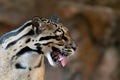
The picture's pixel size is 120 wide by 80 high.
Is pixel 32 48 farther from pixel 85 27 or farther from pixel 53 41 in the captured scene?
pixel 85 27

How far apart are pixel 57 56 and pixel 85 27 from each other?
8.12 ft

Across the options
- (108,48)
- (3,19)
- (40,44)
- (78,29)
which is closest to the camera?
(40,44)

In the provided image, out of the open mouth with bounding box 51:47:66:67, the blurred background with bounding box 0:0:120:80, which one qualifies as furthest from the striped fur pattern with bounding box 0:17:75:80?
the blurred background with bounding box 0:0:120:80

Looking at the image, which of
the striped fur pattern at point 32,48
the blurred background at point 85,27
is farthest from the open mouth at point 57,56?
the blurred background at point 85,27

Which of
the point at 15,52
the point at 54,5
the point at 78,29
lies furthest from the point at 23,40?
the point at 78,29

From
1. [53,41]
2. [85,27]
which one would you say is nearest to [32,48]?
[53,41]

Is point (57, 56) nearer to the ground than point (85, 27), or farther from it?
nearer to the ground

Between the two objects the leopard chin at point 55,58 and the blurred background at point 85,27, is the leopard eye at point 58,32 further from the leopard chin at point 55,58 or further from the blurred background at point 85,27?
the blurred background at point 85,27

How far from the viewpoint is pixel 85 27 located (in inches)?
135

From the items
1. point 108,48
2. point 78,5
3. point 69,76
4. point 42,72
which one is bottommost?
point 42,72

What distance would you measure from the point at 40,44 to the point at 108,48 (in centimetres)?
270

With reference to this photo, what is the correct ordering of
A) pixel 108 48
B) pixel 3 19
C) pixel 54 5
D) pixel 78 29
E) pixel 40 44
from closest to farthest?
1. pixel 40 44
2. pixel 3 19
3. pixel 54 5
4. pixel 78 29
5. pixel 108 48

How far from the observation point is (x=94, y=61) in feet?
11.7

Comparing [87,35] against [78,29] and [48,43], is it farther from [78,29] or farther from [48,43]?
[48,43]
